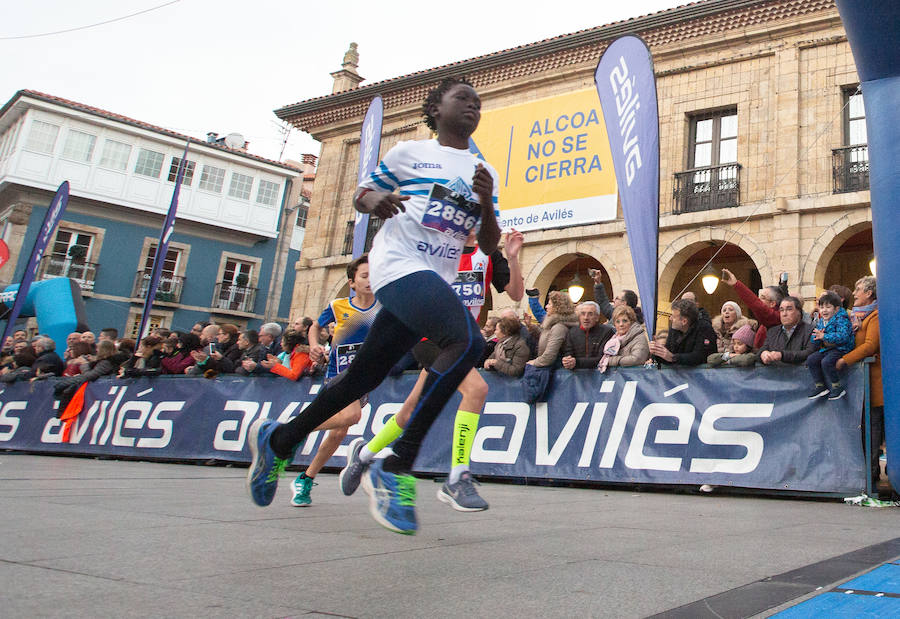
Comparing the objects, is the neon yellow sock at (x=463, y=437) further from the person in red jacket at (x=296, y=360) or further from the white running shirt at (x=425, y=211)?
the person in red jacket at (x=296, y=360)

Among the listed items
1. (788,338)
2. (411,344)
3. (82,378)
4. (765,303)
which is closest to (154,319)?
(82,378)

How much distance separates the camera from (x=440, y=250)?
3283 mm

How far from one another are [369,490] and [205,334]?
872cm

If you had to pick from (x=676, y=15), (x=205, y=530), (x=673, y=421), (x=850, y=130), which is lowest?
(x=205, y=530)

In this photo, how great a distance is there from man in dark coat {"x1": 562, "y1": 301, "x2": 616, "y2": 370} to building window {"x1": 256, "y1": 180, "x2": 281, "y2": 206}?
3399 cm

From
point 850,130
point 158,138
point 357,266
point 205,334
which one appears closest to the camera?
point 357,266

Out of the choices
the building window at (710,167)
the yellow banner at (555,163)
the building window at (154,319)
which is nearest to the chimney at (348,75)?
the yellow banner at (555,163)

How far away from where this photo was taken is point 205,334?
11.1 metres

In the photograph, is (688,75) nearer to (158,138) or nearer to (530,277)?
(530,277)

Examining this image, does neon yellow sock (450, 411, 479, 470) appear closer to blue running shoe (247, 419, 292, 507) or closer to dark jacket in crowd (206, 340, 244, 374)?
blue running shoe (247, 419, 292, 507)

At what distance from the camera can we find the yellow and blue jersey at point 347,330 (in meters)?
A: 5.27

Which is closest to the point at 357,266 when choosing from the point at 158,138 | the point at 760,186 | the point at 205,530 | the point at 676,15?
the point at 205,530

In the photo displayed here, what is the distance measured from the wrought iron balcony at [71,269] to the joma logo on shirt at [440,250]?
3448cm

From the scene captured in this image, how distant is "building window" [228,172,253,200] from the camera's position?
1523 inches
